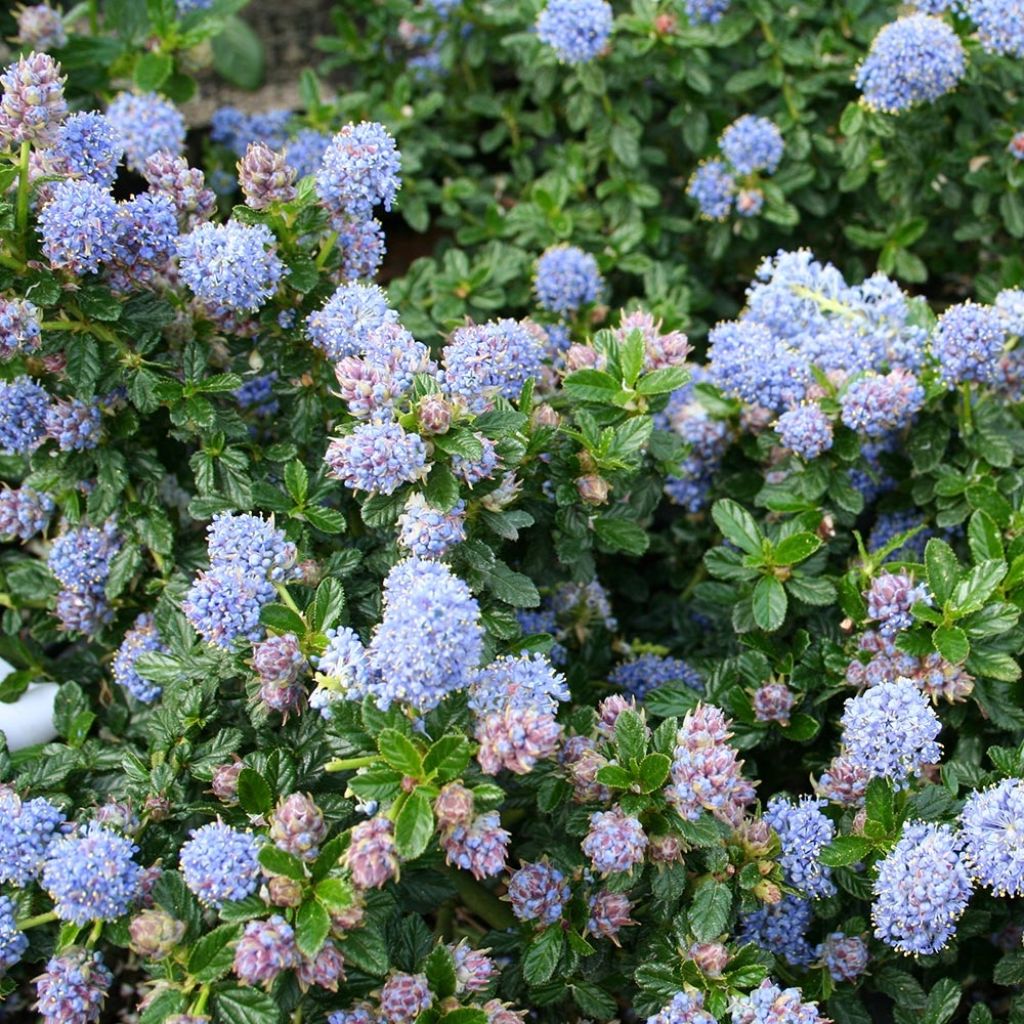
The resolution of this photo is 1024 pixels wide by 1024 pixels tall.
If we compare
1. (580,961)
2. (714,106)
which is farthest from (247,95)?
(580,961)

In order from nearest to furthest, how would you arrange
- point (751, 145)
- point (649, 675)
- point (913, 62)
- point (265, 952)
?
point (265, 952)
point (649, 675)
point (913, 62)
point (751, 145)

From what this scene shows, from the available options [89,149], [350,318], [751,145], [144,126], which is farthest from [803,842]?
[144,126]

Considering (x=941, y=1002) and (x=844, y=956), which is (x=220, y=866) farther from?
(x=941, y=1002)

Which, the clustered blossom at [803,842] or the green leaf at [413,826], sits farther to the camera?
the clustered blossom at [803,842]

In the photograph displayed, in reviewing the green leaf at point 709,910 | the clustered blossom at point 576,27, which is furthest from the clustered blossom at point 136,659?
the clustered blossom at point 576,27

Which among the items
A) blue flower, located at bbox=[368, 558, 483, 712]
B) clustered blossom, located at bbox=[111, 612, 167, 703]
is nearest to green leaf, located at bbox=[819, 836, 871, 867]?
blue flower, located at bbox=[368, 558, 483, 712]

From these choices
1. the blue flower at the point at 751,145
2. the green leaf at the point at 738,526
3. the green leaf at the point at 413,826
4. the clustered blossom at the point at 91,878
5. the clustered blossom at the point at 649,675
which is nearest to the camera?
the green leaf at the point at 413,826

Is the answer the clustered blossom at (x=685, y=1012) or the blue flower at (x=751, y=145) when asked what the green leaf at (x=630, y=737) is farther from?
the blue flower at (x=751, y=145)
